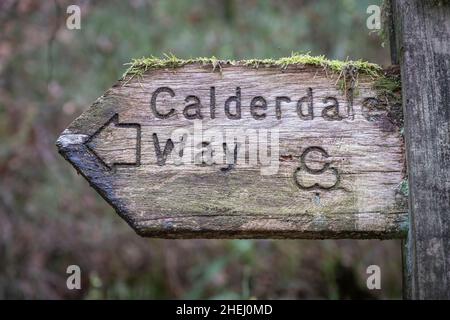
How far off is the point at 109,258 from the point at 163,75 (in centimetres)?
266

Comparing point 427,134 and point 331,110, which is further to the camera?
point 331,110

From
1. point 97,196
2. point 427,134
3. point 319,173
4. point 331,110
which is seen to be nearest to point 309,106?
point 331,110

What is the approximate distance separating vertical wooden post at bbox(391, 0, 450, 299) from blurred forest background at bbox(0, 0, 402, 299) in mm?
1890

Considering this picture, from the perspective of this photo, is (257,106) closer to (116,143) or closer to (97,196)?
(116,143)

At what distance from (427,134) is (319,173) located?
30cm

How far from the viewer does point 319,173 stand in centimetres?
138

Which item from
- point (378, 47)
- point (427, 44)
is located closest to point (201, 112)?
point (427, 44)

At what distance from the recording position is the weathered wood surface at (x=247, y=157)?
4.42ft

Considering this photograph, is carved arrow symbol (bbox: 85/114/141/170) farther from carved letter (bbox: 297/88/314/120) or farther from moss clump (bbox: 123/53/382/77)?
carved letter (bbox: 297/88/314/120)

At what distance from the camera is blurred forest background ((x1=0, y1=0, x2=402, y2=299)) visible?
342 cm

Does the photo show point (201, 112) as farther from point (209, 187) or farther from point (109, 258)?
point (109, 258)

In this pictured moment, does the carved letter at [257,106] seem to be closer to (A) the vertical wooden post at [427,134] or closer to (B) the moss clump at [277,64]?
(B) the moss clump at [277,64]

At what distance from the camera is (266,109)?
1.43 meters

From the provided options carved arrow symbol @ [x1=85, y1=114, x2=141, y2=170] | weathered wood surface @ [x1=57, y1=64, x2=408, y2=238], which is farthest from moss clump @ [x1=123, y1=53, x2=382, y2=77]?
carved arrow symbol @ [x1=85, y1=114, x2=141, y2=170]
